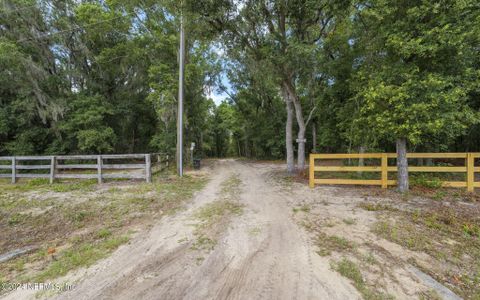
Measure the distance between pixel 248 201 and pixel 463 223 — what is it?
14.4 feet

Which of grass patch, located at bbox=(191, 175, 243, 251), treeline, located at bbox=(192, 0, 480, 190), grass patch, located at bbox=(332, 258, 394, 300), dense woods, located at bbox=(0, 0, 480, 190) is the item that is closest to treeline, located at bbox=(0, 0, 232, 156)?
dense woods, located at bbox=(0, 0, 480, 190)

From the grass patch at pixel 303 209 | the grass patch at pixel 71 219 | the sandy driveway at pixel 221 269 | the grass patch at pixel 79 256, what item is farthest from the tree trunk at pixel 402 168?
the grass patch at pixel 79 256

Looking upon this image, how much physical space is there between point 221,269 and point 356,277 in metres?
1.61

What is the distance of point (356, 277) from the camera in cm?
246

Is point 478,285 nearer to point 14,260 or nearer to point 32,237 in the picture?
point 14,260

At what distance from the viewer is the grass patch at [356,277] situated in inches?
85.4

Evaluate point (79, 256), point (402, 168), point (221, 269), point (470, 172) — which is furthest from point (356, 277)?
point (470, 172)

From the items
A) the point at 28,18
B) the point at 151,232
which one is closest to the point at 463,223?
the point at 151,232

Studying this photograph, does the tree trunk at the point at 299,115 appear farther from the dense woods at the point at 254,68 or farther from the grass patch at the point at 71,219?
the grass patch at the point at 71,219

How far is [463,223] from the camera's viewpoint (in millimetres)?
3990

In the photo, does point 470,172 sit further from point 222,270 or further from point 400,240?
point 222,270

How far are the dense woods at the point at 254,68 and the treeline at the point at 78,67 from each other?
0.22 ft

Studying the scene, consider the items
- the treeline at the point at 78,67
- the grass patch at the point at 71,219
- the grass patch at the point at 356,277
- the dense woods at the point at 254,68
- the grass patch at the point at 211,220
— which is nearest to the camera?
the grass patch at the point at 356,277

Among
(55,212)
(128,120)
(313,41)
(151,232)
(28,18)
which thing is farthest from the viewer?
(128,120)
